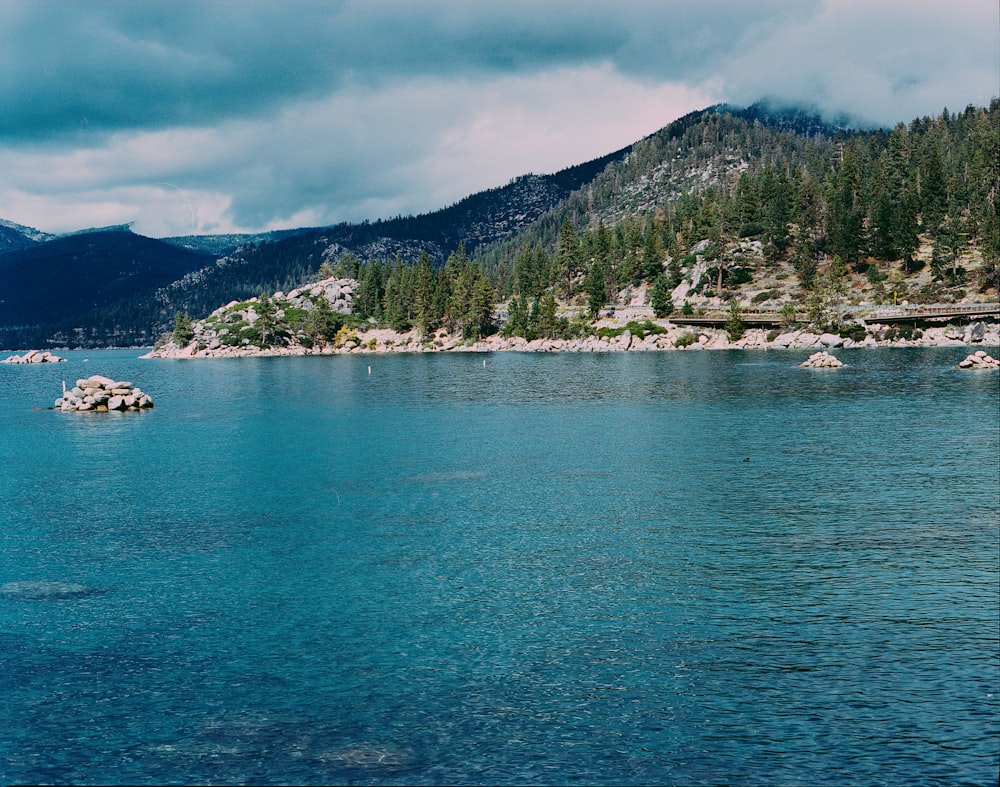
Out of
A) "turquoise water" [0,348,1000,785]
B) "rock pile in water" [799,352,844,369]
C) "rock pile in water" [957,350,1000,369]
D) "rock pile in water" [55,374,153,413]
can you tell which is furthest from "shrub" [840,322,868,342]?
"rock pile in water" [55,374,153,413]

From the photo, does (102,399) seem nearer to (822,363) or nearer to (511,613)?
(511,613)

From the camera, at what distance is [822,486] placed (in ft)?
176

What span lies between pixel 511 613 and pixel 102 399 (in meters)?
102

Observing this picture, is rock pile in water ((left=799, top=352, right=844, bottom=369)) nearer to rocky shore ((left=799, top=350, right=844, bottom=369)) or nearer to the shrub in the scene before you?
rocky shore ((left=799, top=350, right=844, bottom=369))

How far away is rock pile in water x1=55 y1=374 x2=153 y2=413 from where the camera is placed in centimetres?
11550

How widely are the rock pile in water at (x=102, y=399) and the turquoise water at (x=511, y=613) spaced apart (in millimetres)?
42923

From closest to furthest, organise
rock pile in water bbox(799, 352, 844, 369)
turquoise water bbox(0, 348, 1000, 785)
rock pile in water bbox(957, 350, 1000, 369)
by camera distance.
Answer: turquoise water bbox(0, 348, 1000, 785), rock pile in water bbox(957, 350, 1000, 369), rock pile in water bbox(799, 352, 844, 369)

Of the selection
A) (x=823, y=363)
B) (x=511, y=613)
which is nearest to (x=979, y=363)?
(x=823, y=363)

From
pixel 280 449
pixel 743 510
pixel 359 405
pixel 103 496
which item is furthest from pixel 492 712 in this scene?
pixel 359 405

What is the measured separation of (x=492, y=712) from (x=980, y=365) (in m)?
133

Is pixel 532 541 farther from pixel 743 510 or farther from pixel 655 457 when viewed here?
pixel 655 457

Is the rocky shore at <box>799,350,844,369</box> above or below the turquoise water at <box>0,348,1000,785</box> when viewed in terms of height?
above

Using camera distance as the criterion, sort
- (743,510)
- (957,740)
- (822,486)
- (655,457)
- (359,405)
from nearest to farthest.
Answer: (957,740) → (743,510) → (822,486) → (655,457) → (359,405)

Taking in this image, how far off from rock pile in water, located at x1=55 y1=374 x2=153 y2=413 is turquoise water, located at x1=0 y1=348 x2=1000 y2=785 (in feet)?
141
